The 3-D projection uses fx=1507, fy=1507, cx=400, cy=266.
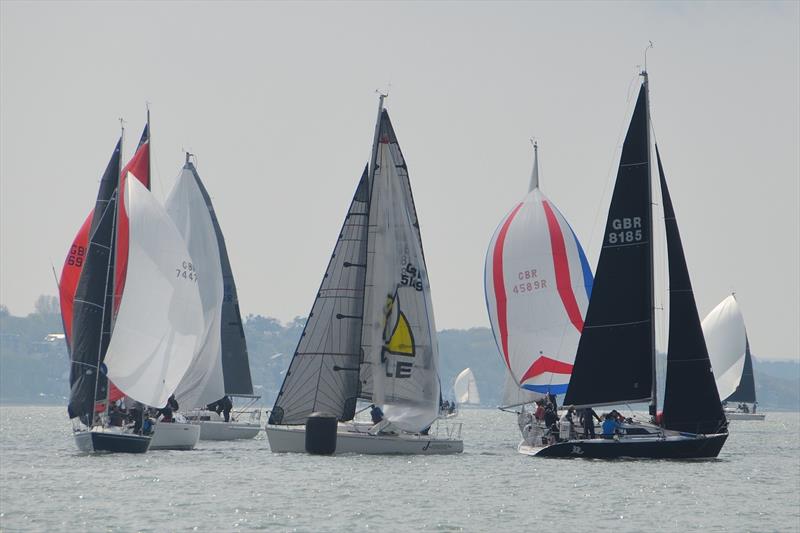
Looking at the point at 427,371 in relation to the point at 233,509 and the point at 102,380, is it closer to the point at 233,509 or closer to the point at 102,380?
the point at 102,380

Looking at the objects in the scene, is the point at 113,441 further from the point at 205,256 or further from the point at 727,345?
the point at 727,345

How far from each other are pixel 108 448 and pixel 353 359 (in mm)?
6731

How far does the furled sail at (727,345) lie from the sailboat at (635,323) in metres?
52.8

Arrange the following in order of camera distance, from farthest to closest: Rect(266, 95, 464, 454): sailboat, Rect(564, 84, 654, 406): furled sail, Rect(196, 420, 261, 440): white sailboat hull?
Rect(196, 420, 261, 440): white sailboat hull < Rect(266, 95, 464, 454): sailboat < Rect(564, 84, 654, 406): furled sail

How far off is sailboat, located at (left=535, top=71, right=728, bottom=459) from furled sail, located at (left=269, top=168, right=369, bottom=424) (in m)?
5.75

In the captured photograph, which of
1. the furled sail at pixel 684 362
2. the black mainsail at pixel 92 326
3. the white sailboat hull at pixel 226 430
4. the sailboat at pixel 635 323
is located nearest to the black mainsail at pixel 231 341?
the white sailboat hull at pixel 226 430

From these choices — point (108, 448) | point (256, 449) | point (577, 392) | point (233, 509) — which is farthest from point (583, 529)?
point (256, 449)

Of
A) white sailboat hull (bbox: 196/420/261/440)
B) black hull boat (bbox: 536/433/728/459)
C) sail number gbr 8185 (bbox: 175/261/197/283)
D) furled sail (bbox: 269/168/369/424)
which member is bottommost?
black hull boat (bbox: 536/433/728/459)

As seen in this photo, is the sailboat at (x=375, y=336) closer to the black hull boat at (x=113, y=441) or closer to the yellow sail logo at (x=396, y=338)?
the yellow sail logo at (x=396, y=338)

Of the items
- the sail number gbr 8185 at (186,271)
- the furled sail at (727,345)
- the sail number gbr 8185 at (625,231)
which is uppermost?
the furled sail at (727,345)

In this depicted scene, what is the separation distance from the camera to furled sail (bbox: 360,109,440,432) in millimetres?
39750

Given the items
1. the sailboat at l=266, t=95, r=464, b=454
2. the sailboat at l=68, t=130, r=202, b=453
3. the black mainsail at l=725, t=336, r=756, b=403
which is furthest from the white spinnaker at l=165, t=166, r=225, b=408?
the black mainsail at l=725, t=336, r=756, b=403

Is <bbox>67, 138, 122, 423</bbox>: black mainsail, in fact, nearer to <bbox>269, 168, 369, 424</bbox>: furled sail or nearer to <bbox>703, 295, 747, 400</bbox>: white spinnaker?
<bbox>269, 168, 369, 424</bbox>: furled sail

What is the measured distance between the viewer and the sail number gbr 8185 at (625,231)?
3925cm
